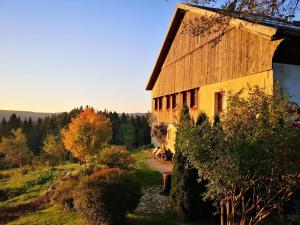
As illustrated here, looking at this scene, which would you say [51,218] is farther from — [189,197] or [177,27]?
[177,27]

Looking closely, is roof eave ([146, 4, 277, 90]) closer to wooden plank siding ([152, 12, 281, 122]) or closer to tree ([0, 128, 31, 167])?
wooden plank siding ([152, 12, 281, 122])

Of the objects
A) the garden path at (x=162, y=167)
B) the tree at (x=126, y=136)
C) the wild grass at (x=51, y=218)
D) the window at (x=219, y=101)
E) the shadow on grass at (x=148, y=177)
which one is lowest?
the wild grass at (x=51, y=218)

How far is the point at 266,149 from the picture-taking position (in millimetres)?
6590

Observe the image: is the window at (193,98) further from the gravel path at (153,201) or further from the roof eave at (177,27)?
the gravel path at (153,201)

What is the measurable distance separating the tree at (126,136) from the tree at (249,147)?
37.6 metres

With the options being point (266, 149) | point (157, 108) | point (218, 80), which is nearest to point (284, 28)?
point (218, 80)

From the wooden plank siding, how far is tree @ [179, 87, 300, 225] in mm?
2944

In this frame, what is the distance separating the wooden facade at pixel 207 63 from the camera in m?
12.4

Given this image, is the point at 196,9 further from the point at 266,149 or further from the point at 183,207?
the point at 266,149

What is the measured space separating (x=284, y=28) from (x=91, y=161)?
12597 mm

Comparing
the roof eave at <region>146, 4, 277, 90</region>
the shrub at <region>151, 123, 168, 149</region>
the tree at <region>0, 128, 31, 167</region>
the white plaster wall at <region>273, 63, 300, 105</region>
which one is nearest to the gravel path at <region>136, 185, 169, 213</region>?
the white plaster wall at <region>273, 63, 300, 105</region>

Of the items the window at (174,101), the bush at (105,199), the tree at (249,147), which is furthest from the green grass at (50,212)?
the window at (174,101)

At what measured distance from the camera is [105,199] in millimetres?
9805

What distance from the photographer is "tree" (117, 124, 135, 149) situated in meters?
46.1
